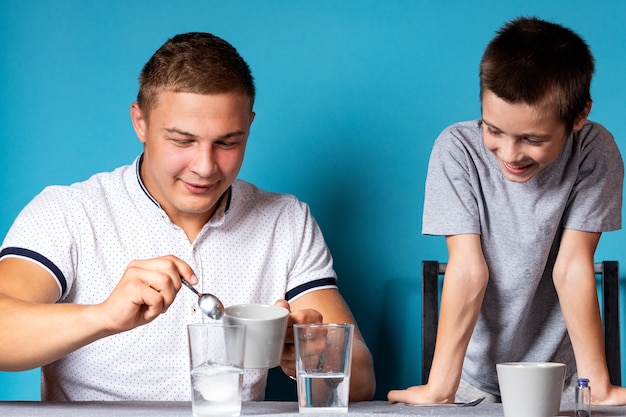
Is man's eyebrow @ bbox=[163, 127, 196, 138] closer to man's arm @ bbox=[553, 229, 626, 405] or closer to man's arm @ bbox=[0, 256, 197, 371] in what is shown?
man's arm @ bbox=[0, 256, 197, 371]

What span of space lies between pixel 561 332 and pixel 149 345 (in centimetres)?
78

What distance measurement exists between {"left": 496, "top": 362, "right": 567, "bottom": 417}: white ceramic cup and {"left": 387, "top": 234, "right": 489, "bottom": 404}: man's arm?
1.09 feet

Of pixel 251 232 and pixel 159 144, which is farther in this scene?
pixel 251 232

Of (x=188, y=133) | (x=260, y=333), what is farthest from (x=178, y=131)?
(x=260, y=333)

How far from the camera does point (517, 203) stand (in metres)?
1.51

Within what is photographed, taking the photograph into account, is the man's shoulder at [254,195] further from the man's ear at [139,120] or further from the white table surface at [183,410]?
the white table surface at [183,410]

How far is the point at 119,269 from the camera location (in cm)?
160

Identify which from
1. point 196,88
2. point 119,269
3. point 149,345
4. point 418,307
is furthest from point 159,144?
point 418,307

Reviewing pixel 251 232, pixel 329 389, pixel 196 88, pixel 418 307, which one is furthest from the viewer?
pixel 418 307

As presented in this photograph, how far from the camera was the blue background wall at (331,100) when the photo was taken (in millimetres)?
1994

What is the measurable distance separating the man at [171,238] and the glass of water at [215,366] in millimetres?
427

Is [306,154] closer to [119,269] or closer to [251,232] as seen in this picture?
[251,232]

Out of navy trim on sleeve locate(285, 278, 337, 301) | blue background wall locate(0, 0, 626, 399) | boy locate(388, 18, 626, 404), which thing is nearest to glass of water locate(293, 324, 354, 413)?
boy locate(388, 18, 626, 404)

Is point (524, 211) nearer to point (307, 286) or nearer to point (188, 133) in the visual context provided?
point (307, 286)
